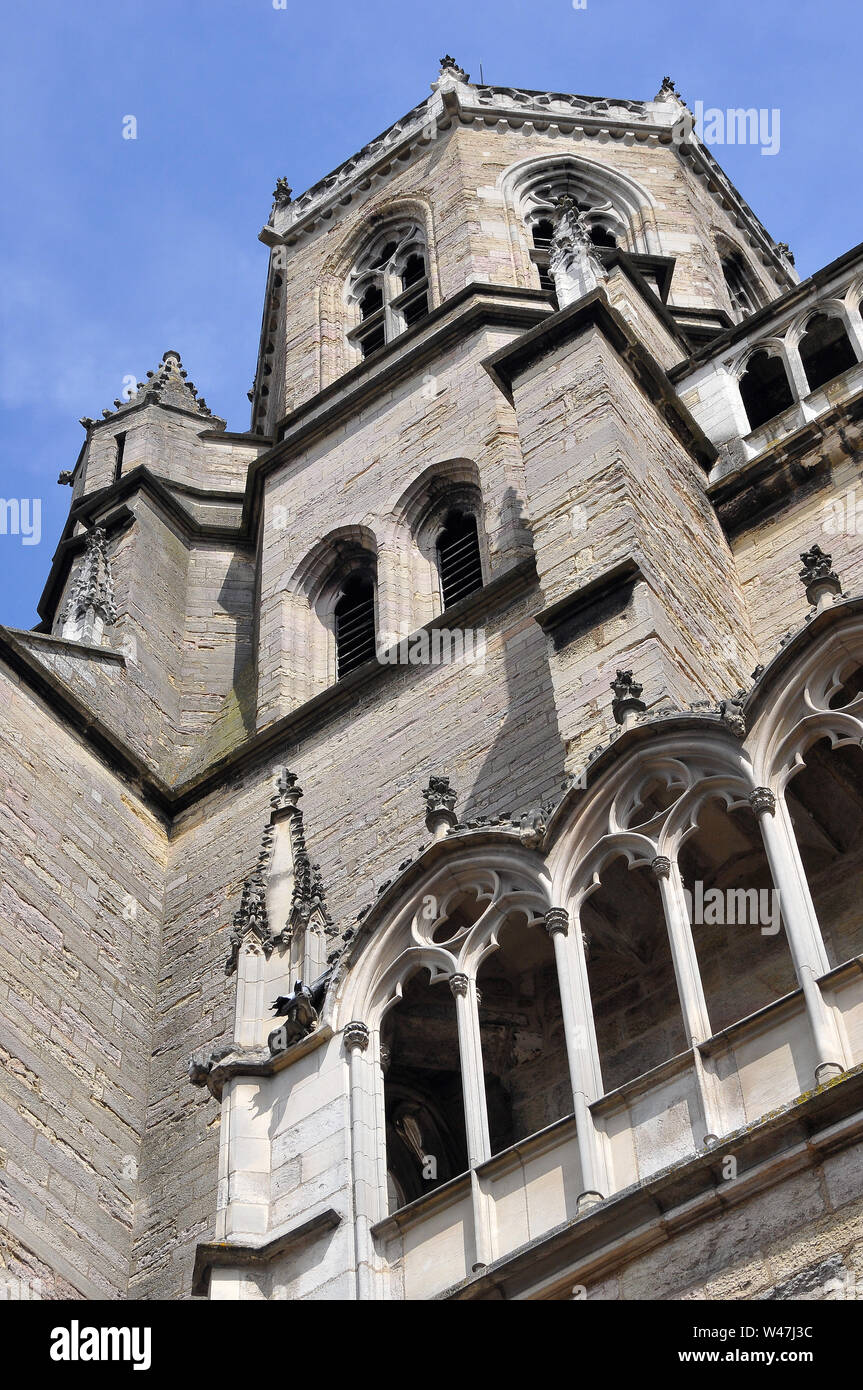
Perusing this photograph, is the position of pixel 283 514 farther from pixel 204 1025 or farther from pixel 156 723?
pixel 204 1025

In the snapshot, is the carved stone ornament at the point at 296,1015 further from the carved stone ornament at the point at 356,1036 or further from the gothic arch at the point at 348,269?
the gothic arch at the point at 348,269

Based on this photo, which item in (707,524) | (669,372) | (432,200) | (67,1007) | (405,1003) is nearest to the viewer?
(405,1003)

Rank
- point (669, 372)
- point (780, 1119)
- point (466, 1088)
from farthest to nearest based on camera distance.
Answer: point (669, 372)
point (466, 1088)
point (780, 1119)

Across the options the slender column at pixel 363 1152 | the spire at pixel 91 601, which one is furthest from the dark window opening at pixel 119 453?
the slender column at pixel 363 1152

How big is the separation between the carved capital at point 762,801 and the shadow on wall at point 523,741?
427 cm

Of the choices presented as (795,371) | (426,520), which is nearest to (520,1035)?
(795,371)

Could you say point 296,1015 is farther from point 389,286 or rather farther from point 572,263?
point 389,286

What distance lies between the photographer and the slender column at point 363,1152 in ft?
32.3

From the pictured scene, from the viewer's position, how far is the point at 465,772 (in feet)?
53.8

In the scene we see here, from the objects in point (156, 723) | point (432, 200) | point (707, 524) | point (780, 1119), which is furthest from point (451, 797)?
point (432, 200)

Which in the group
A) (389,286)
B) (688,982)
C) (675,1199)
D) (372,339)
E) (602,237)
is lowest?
(675,1199)

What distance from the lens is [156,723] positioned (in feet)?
68.3

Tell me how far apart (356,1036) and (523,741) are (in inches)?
214
